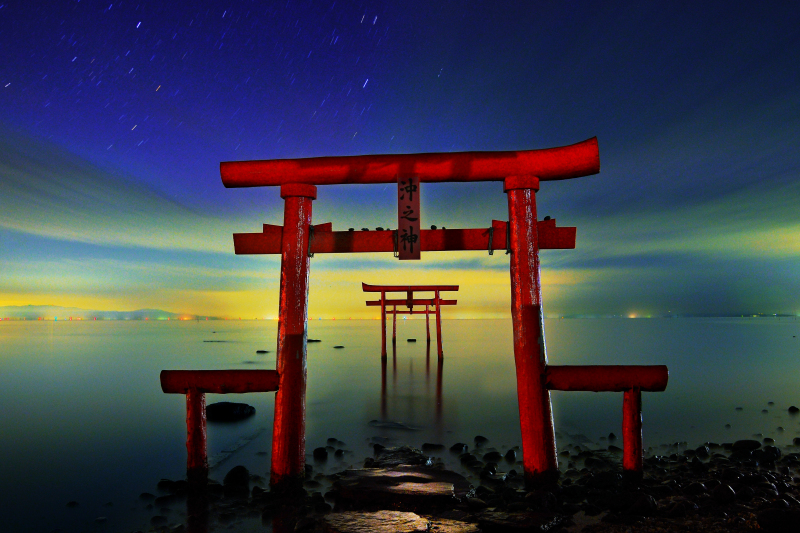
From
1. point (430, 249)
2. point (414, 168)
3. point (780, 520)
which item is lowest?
point (780, 520)

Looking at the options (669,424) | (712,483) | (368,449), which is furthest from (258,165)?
(669,424)

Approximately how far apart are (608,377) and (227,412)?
8.67m

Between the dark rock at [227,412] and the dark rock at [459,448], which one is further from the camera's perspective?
the dark rock at [227,412]

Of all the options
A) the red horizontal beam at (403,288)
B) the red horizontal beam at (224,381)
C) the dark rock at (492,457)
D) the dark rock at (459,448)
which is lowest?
the dark rock at (459,448)

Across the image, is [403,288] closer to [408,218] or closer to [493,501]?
[408,218]

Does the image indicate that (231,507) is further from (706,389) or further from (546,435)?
(706,389)

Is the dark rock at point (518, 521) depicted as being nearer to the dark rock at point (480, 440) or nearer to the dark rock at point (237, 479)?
the dark rock at point (237, 479)

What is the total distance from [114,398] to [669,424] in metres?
15.8

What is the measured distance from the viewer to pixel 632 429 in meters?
4.73

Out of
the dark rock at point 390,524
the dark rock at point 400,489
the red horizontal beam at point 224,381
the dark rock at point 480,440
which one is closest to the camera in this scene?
the dark rock at point 390,524

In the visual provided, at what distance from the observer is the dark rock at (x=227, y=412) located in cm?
990

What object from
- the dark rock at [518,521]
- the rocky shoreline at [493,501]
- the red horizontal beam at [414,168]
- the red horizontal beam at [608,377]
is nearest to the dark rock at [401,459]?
the rocky shoreline at [493,501]

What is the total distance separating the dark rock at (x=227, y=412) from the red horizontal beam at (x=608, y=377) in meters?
8.10

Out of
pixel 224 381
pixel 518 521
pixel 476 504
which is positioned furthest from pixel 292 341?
pixel 518 521
